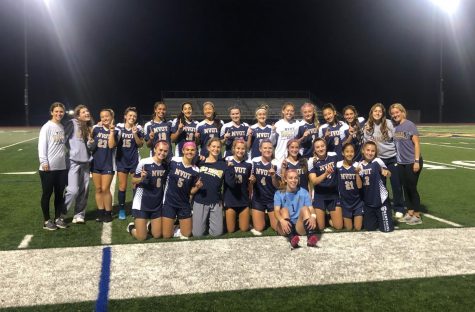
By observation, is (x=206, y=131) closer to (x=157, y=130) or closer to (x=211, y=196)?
(x=157, y=130)

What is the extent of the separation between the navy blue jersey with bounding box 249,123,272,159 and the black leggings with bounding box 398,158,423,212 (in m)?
1.78

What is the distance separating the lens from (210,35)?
28.1 meters

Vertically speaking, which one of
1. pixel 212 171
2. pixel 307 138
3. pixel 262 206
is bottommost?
pixel 262 206

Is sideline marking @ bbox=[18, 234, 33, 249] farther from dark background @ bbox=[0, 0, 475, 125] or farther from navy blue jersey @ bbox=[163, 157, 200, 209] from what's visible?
dark background @ bbox=[0, 0, 475, 125]

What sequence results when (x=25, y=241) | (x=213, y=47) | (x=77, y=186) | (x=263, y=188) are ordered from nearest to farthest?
(x=25, y=241), (x=263, y=188), (x=77, y=186), (x=213, y=47)

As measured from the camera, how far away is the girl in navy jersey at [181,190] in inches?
182

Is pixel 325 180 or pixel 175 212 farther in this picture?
pixel 325 180

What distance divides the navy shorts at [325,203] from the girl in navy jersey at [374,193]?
0.33 metres

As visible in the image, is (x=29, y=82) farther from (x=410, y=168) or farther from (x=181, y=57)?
(x=410, y=168)

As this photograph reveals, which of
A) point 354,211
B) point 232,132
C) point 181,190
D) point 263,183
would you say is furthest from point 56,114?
point 354,211

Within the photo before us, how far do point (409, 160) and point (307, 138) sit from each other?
1322mm

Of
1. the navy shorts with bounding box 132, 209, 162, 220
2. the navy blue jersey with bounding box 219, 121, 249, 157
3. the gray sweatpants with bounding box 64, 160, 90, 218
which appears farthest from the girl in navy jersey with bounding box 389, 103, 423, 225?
the gray sweatpants with bounding box 64, 160, 90, 218

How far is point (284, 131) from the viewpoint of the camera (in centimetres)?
578

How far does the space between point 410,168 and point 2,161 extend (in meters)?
10.9
